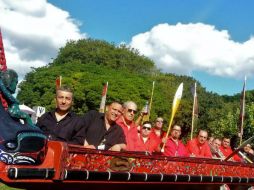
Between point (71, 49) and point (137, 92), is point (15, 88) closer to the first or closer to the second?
point (137, 92)

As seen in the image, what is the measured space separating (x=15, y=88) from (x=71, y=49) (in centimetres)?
5285

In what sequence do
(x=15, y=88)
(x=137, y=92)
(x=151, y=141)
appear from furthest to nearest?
(x=137, y=92), (x=151, y=141), (x=15, y=88)

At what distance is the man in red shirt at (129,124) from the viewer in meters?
6.43

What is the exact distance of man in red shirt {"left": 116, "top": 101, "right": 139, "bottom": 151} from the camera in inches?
253

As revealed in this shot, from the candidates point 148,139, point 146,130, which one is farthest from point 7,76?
point 148,139

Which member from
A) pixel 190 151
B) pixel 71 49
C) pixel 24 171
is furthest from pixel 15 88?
pixel 71 49

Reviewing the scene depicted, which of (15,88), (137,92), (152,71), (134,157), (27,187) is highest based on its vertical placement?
(152,71)

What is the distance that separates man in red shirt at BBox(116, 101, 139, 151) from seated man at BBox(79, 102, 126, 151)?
29.7 inches

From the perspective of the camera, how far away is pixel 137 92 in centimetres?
4866

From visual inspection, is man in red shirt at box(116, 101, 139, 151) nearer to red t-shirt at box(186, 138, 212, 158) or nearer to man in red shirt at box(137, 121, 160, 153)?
man in red shirt at box(137, 121, 160, 153)

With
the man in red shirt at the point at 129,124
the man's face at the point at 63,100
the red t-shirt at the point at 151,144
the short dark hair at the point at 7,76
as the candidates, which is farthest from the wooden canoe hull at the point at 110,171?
the red t-shirt at the point at 151,144

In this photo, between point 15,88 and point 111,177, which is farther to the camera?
point 111,177

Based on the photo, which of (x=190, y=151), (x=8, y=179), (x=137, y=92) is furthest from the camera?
(x=137, y=92)

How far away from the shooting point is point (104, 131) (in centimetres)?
556
